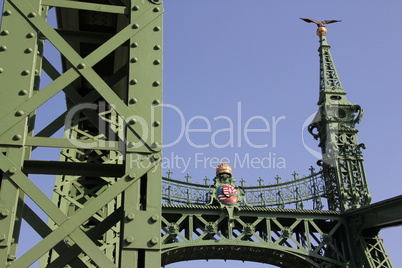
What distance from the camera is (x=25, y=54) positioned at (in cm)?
420

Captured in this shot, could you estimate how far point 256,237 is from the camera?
23875 millimetres

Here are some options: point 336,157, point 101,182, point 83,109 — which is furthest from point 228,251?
point 83,109

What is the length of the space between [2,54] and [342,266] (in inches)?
886

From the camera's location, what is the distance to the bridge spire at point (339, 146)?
25125 mm

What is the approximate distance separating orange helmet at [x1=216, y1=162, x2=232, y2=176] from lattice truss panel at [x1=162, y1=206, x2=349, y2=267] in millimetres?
2044

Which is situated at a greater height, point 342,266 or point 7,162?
point 342,266

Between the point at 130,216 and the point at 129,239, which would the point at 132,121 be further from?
the point at 129,239

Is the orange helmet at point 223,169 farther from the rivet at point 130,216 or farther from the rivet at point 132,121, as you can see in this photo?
the rivet at point 130,216

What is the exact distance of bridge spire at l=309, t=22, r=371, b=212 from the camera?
82.4 ft

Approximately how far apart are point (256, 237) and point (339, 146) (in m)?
6.91

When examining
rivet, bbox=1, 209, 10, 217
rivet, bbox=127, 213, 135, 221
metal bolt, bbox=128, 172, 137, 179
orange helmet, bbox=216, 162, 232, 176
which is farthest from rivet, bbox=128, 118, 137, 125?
orange helmet, bbox=216, 162, 232, 176

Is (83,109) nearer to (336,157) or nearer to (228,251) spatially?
(228,251)

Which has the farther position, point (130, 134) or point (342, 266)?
point (342, 266)

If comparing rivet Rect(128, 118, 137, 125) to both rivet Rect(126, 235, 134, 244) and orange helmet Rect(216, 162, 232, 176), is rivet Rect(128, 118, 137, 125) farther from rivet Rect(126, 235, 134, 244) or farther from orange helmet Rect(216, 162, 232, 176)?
orange helmet Rect(216, 162, 232, 176)
